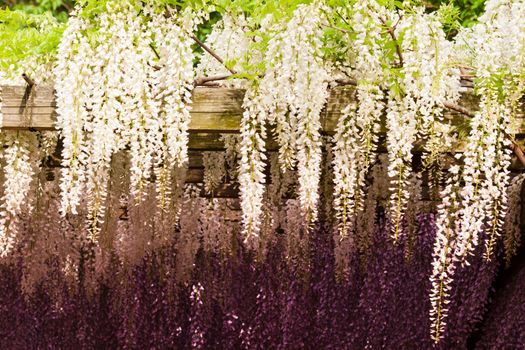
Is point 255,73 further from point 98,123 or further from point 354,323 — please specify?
point 354,323

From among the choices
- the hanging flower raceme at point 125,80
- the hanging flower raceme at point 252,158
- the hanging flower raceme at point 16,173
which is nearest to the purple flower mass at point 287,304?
the hanging flower raceme at point 16,173

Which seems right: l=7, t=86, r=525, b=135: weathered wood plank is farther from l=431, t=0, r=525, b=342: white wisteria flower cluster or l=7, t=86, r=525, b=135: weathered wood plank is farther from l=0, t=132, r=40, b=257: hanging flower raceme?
l=0, t=132, r=40, b=257: hanging flower raceme

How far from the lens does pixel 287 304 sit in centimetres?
415

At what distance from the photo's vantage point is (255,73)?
3.42 meters

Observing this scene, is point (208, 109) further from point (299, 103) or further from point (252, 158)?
point (299, 103)

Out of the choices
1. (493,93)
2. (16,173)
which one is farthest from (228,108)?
(16,173)

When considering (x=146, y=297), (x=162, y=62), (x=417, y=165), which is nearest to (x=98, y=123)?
(x=162, y=62)

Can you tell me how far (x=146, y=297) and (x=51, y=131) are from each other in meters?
0.99

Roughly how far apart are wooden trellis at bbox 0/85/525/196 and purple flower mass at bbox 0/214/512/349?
66 cm

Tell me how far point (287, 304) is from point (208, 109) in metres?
1.12

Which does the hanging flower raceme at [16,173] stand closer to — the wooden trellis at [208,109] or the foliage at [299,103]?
the foliage at [299,103]

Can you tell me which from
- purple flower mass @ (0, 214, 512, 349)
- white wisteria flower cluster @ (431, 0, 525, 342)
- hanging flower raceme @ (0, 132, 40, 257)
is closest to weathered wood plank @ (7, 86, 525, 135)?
white wisteria flower cluster @ (431, 0, 525, 342)

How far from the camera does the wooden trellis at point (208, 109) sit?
354 centimetres

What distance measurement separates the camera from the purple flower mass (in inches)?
159
